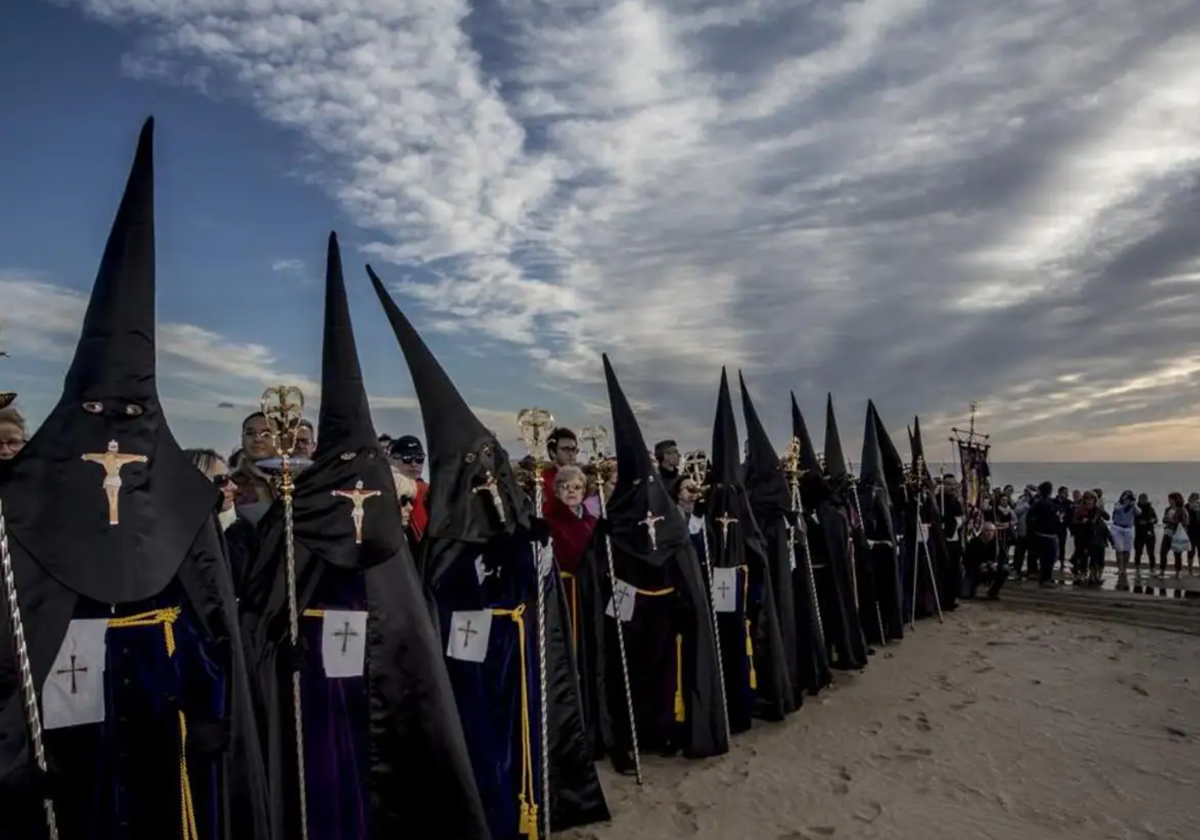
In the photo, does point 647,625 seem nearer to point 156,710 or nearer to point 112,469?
point 156,710

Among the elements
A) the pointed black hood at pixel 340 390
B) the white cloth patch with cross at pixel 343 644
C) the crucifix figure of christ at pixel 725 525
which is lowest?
the white cloth patch with cross at pixel 343 644

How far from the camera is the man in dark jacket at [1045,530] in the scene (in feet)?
61.5

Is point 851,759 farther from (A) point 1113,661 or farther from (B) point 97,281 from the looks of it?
(B) point 97,281

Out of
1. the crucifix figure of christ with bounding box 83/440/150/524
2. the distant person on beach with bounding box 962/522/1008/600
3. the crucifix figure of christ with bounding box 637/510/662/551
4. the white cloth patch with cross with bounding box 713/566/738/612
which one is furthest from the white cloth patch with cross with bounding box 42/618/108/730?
the distant person on beach with bounding box 962/522/1008/600

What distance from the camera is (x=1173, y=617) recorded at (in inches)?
557

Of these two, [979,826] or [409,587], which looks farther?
[979,826]

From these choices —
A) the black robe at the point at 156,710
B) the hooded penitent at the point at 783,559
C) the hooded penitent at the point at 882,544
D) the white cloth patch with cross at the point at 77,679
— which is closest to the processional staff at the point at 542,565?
the black robe at the point at 156,710

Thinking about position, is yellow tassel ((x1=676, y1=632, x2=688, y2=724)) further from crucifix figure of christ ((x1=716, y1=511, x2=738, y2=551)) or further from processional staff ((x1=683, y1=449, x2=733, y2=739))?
crucifix figure of christ ((x1=716, y1=511, x2=738, y2=551))

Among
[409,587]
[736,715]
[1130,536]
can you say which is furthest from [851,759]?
[1130,536]

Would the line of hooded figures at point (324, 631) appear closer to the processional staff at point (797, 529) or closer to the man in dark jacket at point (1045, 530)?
the processional staff at point (797, 529)

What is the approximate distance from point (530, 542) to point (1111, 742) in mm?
6085

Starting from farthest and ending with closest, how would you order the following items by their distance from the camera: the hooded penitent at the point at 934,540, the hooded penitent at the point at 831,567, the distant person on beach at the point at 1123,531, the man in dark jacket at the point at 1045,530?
the distant person on beach at the point at 1123,531 → the man in dark jacket at the point at 1045,530 → the hooded penitent at the point at 934,540 → the hooded penitent at the point at 831,567

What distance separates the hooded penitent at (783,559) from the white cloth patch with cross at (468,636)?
4.61 m

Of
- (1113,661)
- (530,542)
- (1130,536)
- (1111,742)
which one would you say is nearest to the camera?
(530,542)
